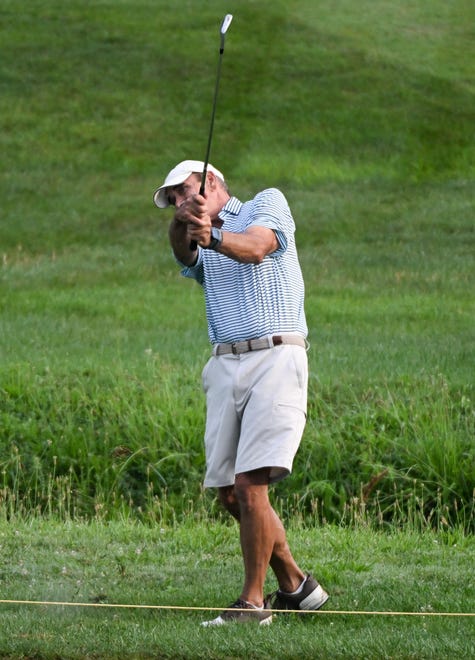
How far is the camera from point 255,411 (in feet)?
20.8

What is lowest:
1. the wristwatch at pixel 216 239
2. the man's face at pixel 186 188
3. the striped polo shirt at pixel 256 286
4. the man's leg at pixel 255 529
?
the man's leg at pixel 255 529

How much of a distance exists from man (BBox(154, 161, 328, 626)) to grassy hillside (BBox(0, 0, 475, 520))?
4.34 m

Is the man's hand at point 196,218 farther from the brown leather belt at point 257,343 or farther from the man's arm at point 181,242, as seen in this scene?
the brown leather belt at point 257,343

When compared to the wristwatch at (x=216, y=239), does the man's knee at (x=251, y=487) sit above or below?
below

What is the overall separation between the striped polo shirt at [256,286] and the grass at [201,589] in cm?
131

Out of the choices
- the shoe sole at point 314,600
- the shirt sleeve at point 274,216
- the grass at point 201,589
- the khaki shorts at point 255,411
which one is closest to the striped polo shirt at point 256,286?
the shirt sleeve at point 274,216

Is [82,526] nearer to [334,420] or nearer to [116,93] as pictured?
[334,420]

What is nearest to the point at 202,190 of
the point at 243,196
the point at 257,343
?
the point at 257,343

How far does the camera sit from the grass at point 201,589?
5984mm

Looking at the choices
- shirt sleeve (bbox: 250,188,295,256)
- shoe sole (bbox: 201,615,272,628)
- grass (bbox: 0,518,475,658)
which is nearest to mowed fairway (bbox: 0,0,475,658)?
grass (bbox: 0,518,475,658)

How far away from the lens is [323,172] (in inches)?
1049

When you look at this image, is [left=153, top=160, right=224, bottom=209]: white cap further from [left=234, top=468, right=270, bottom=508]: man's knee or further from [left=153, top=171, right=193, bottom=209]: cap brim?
[left=234, top=468, right=270, bottom=508]: man's knee

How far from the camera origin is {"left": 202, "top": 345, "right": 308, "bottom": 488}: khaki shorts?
6.30 meters

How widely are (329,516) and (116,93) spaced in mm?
22694
